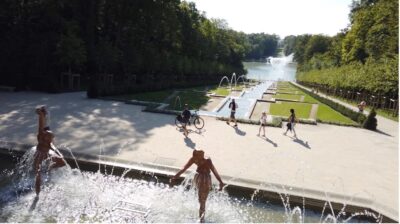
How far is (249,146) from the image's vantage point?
15.0 metres

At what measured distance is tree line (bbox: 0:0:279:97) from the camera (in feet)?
96.8

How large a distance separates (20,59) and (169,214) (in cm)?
2608

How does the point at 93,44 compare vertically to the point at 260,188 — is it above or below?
above

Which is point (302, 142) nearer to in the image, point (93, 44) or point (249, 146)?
point (249, 146)

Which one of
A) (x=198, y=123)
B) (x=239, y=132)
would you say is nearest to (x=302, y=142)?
(x=239, y=132)

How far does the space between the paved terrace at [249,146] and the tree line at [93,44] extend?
8.58 m

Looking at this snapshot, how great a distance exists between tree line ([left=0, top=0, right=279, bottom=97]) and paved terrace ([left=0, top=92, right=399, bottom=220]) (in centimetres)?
858

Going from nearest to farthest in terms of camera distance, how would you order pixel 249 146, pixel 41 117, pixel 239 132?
1. pixel 41 117
2. pixel 249 146
3. pixel 239 132

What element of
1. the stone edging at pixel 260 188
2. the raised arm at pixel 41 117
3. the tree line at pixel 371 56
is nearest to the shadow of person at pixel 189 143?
the stone edging at pixel 260 188

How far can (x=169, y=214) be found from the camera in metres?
8.42

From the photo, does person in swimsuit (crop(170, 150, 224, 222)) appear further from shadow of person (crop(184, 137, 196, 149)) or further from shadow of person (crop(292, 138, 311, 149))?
shadow of person (crop(292, 138, 311, 149))

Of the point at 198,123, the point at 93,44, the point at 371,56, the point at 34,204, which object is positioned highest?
the point at 371,56

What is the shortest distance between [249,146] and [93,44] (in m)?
26.0

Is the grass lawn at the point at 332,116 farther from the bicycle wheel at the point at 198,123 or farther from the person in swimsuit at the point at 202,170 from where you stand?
the person in swimsuit at the point at 202,170
